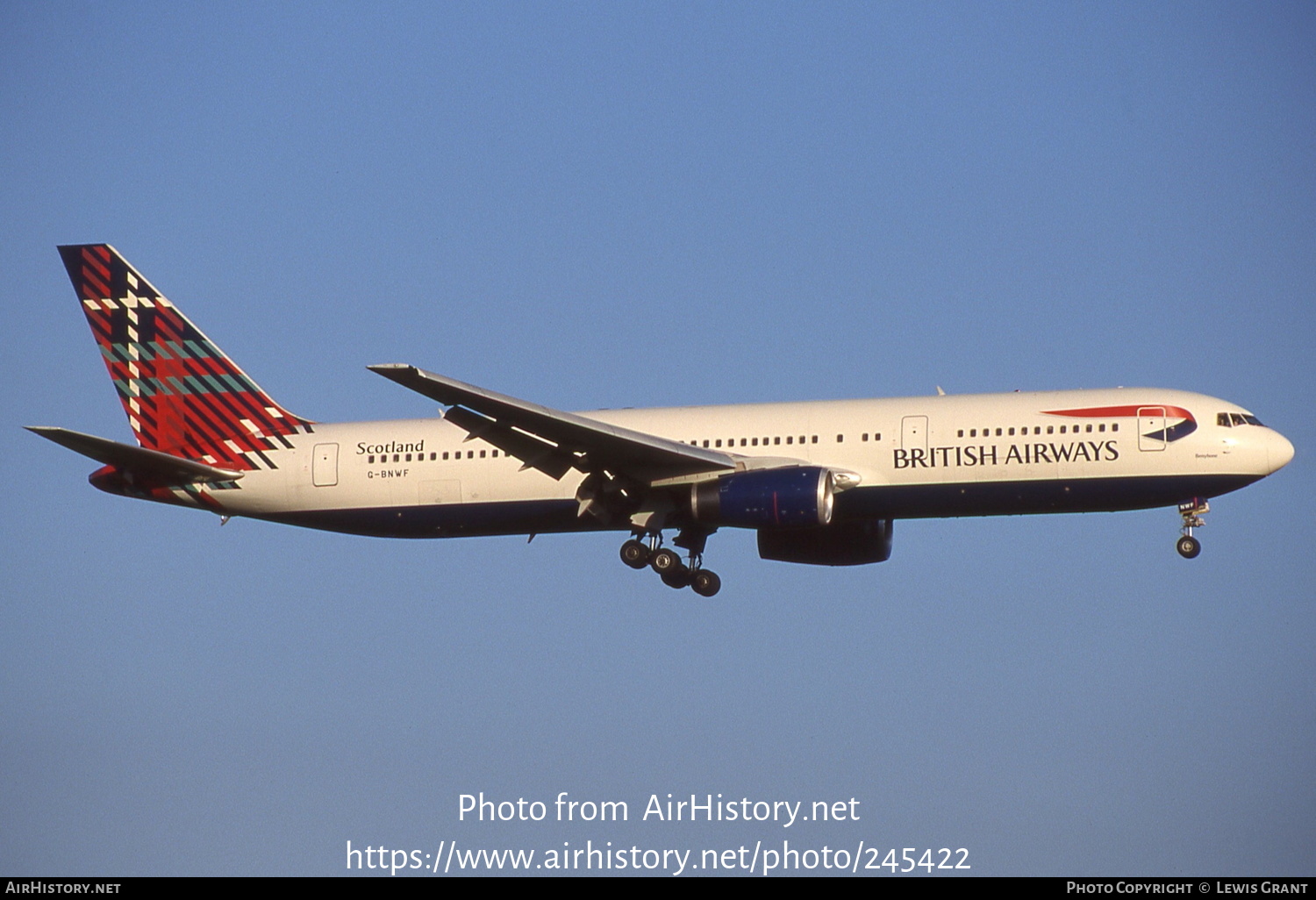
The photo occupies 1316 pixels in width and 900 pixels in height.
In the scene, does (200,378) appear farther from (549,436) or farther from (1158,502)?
(1158,502)

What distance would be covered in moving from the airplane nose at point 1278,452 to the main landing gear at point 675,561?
1453 centimetres

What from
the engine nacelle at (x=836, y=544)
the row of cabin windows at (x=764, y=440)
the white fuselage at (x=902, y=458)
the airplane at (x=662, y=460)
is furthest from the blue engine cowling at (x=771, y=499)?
the engine nacelle at (x=836, y=544)

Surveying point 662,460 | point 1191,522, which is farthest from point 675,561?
point 1191,522

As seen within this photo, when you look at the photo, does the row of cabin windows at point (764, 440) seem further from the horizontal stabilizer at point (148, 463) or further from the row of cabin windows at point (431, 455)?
the horizontal stabilizer at point (148, 463)

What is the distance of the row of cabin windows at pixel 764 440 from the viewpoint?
4809cm

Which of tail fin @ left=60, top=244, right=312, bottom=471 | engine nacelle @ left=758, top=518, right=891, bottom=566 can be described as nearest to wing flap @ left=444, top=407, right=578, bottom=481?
engine nacelle @ left=758, top=518, right=891, bottom=566

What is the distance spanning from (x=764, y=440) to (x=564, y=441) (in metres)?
5.42

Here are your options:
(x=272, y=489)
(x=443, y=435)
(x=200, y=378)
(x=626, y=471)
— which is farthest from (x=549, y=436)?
(x=200, y=378)

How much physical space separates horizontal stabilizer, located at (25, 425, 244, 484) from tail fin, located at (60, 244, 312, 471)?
2.03 feet

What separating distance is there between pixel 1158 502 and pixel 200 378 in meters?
27.1

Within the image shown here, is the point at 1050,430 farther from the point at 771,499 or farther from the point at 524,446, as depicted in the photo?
the point at 524,446

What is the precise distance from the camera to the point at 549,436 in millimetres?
46938

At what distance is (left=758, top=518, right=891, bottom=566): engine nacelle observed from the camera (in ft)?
173

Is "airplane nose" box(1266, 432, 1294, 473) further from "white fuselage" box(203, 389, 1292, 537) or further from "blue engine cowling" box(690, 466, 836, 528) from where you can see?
"blue engine cowling" box(690, 466, 836, 528)
